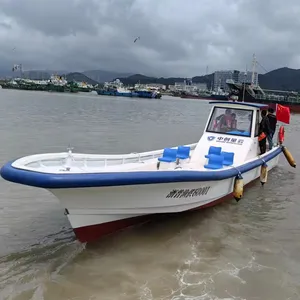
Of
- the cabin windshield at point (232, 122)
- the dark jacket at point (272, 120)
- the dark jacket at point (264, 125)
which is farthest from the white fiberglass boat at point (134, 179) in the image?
the dark jacket at point (272, 120)

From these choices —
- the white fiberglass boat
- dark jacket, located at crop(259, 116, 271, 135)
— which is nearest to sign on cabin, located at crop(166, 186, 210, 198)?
the white fiberglass boat

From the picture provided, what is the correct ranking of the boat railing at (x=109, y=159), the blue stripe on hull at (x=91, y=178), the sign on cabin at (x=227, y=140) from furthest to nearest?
the sign on cabin at (x=227, y=140) → the boat railing at (x=109, y=159) → the blue stripe on hull at (x=91, y=178)

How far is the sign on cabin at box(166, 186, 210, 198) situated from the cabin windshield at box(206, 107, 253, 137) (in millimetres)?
3235

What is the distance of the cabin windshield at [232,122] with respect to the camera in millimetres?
10320

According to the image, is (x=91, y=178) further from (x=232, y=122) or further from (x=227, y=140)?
(x=232, y=122)

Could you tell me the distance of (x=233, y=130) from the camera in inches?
406

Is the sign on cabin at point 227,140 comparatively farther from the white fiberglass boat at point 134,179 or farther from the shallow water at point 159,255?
the shallow water at point 159,255

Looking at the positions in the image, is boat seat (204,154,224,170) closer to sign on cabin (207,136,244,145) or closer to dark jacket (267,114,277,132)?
sign on cabin (207,136,244,145)

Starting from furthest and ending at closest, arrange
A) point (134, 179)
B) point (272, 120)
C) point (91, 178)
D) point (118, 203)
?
point (272, 120)
point (118, 203)
point (134, 179)
point (91, 178)

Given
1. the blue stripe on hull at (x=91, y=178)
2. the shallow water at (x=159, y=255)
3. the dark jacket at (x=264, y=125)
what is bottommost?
the shallow water at (x=159, y=255)

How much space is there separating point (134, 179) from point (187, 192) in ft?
4.94

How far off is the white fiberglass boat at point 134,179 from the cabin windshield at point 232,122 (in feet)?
0.61

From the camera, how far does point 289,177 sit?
1251 cm

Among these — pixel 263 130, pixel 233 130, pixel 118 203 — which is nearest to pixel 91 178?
pixel 118 203
